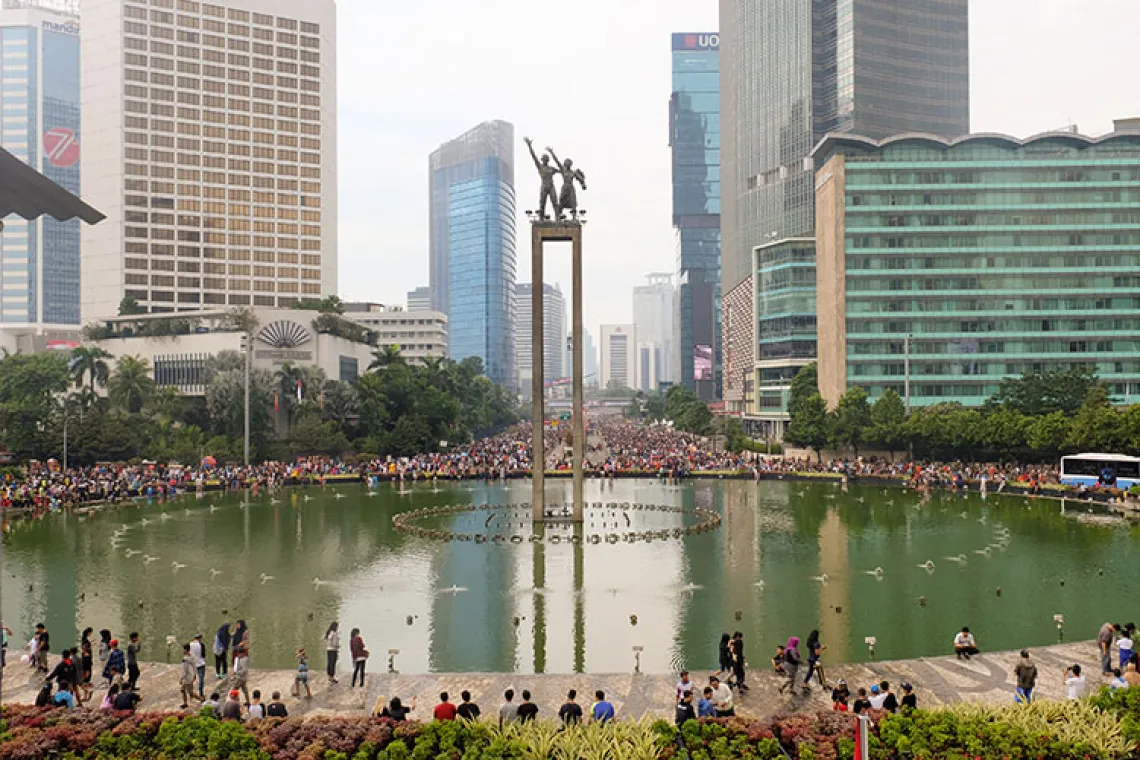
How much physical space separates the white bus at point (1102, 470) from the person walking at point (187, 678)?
54.0m

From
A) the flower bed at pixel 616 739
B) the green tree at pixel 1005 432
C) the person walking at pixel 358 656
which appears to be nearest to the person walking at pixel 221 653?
the person walking at pixel 358 656

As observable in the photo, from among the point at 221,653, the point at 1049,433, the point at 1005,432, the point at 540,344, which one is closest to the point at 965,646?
the point at 221,653

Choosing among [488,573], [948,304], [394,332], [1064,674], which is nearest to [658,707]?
[1064,674]

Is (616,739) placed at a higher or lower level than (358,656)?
higher

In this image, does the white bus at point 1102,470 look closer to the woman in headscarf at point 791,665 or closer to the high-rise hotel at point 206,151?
the woman in headscarf at point 791,665

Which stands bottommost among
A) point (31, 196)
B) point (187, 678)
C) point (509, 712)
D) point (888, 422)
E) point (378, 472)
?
point (187, 678)

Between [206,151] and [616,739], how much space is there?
130778mm

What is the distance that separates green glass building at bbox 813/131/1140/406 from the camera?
9194 cm

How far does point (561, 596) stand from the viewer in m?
28.6

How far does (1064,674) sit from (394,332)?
16187 cm

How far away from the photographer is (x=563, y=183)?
44750 mm

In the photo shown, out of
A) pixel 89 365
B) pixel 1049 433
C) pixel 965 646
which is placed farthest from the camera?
pixel 89 365

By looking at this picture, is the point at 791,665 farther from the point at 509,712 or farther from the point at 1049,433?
the point at 1049,433

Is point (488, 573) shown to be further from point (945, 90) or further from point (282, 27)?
point (945, 90)
